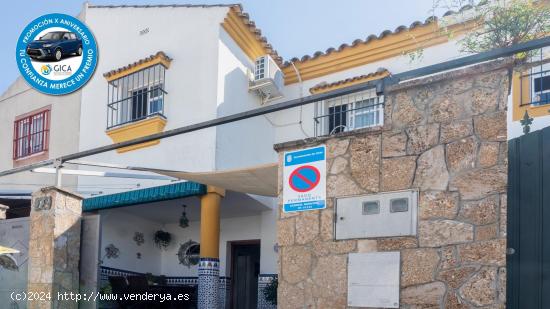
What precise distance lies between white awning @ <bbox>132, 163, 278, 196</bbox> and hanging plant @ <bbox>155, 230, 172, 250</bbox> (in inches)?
Answer: 208

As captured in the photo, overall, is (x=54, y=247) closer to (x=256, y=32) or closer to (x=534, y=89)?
(x=256, y=32)

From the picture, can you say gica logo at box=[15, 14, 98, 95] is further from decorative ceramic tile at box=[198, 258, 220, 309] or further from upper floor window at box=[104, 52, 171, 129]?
decorative ceramic tile at box=[198, 258, 220, 309]

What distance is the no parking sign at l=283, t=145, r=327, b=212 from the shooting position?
219 inches

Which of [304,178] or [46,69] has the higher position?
[46,69]

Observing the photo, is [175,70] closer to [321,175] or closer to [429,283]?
[321,175]

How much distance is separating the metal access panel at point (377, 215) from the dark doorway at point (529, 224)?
786mm

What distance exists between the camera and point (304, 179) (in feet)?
18.6

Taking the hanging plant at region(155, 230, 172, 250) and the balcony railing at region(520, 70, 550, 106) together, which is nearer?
the balcony railing at region(520, 70, 550, 106)

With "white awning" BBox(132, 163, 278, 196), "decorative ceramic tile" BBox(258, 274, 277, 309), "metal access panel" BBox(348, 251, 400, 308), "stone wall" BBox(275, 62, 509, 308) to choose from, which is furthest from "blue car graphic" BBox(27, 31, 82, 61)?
"metal access panel" BBox(348, 251, 400, 308)

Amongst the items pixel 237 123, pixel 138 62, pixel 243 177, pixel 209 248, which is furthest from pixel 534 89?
pixel 138 62

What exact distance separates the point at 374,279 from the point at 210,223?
6431 mm

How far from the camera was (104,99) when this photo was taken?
44.1ft

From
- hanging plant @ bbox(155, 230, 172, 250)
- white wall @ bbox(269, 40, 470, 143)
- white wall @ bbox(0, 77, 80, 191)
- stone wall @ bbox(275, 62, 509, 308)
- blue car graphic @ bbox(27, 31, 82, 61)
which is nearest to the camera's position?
stone wall @ bbox(275, 62, 509, 308)

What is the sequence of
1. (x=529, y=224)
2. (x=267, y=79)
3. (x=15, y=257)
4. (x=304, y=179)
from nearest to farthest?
1. (x=529, y=224)
2. (x=304, y=179)
3. (x=15, y=257)
4. (x=267, y=79)
